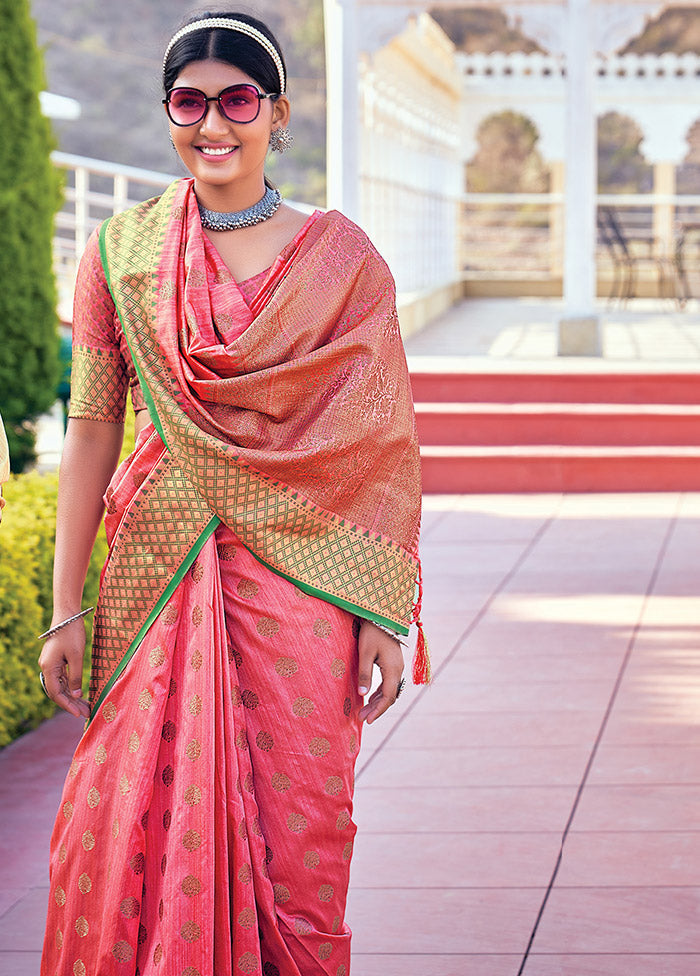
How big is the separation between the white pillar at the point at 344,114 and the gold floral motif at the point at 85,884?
26.8ft

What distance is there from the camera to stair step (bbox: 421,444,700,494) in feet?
26.4

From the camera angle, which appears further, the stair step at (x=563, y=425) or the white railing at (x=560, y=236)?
the white railing at (x=560, y=236)

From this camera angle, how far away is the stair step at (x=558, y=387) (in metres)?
8.75

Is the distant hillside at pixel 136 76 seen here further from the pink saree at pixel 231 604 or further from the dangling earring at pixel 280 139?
the pink saree at pixel 231 604

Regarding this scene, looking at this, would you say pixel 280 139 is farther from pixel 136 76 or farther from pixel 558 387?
pixel 136 76

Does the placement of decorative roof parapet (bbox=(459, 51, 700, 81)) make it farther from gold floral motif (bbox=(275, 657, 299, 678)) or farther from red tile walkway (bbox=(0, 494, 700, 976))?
gold floral motif (bbox=(275, 657, 299, 678))

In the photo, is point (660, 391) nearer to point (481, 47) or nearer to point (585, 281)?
point (585, 281)

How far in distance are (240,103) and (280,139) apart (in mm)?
164

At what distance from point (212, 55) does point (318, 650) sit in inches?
35.5

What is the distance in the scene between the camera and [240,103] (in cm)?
221

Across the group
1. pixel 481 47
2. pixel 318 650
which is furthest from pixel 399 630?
pixel 481 47

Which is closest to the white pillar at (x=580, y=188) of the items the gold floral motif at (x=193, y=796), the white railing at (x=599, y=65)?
the white railing at (x=599, y=65)

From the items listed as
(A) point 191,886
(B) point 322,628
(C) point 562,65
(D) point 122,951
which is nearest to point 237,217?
(B) point 322,628

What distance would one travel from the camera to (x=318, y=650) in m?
2.19
